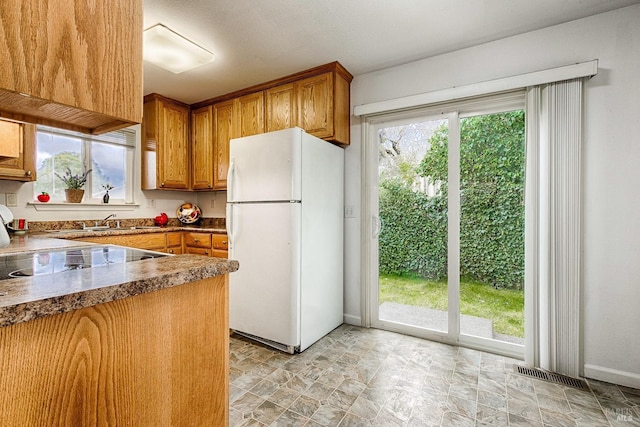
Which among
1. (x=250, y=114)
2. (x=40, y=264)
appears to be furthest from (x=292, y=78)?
(x=40, y=264)

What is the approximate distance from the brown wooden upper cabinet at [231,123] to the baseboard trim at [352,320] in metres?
1.97

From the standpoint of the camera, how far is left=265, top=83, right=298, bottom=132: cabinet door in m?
2.97

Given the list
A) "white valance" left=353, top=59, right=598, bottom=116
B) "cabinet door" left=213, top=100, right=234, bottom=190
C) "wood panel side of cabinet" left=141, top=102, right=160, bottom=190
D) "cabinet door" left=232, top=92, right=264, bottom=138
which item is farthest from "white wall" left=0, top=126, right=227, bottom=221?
"white valance" left=353, top=59, right=598, bottom=116

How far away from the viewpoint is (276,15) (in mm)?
2066

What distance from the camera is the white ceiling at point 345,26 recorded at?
6.44ft

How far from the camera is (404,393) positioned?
184 cm

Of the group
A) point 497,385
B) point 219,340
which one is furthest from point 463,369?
point 219,340

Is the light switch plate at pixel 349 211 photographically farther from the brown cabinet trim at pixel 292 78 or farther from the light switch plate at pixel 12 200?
the light switch plate at pixel 12 200

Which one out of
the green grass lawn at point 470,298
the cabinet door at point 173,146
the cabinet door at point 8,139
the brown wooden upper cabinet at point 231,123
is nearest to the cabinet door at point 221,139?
the brown wooden upper cabinet at point 231,123

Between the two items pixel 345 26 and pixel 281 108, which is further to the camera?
pixel 281 108

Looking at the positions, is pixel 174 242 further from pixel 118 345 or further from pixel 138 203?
pixel 118 345

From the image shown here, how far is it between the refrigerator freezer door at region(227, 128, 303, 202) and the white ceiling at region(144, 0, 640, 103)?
0.71 meters

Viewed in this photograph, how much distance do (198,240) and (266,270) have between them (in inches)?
48.9

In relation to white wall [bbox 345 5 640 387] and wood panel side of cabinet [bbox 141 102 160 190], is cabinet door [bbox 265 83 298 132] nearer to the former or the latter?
wood panel side of cabinet [bbox 141 102 160 190]
